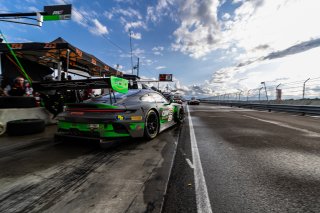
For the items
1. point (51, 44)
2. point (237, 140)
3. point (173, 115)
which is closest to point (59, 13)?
point (51, 44)

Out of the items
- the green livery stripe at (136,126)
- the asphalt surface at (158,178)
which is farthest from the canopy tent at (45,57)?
the green livery stripe at (136,126)

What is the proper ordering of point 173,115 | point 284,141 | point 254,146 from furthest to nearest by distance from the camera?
point 173,115 < point 284,141 < point 254,146

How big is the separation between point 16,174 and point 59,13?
36.7ft

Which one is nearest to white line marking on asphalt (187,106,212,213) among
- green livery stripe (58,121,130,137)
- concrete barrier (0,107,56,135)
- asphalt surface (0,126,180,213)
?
asphalt surface (0,126,180,213)

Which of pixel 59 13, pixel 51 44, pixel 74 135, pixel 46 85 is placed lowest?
pixel 74 135

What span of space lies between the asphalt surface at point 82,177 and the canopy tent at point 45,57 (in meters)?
5.58

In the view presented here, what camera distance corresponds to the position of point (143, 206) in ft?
5.32

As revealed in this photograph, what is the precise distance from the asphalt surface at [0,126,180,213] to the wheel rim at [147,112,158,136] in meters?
0.68

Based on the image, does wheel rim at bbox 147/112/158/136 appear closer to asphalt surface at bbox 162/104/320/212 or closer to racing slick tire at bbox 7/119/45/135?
asphalt surface at bbox 162/104/320/212

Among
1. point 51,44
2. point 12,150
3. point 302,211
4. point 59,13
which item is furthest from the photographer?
point 59,13

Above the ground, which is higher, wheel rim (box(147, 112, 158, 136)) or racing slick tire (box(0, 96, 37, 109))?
racing slick tire (box(0, 96, 37, 109))

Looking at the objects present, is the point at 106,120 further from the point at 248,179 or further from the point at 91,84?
the point at 248,179

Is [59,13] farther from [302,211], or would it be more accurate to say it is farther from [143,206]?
[302,211]

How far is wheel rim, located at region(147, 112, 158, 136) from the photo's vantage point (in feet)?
14.0
